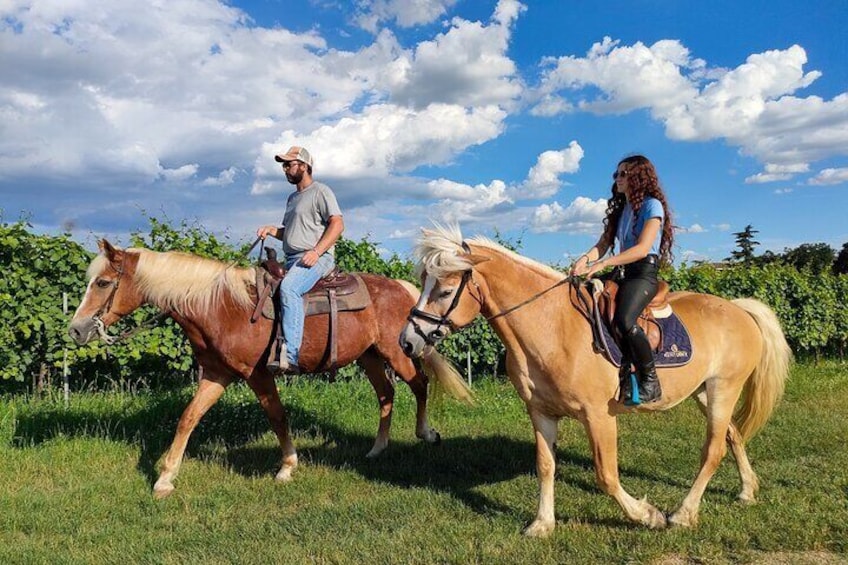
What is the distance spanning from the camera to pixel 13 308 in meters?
7.31

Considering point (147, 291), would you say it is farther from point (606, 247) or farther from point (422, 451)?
point (606, 247)

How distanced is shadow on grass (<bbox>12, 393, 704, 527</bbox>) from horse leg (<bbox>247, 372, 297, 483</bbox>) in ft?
0.72

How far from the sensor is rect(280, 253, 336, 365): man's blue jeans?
5.64m

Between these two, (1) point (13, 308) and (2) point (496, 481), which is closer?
(2) point (496, 481)

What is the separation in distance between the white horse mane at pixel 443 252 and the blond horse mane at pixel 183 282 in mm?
2416

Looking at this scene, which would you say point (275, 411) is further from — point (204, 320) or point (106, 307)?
point (106, 307)

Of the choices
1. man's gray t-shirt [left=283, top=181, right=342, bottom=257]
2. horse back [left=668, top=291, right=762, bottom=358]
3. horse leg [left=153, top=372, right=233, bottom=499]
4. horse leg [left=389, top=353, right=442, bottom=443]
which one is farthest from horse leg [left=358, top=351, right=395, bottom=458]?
horse back [left=668, top=291, right=762, bottom=358]

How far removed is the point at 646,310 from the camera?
4.50 metres

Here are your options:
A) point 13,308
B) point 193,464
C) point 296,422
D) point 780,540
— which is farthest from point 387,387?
point 13,308

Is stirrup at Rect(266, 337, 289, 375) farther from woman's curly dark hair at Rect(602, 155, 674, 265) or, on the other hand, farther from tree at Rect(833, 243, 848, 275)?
tree at Rect(833, 243, 848, 275)

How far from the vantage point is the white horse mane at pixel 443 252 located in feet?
12.8

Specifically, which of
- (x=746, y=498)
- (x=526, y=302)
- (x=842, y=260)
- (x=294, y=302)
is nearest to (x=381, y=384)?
(x=294, y=302)

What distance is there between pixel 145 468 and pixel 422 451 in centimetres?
289

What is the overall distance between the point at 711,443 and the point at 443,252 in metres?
2.71
